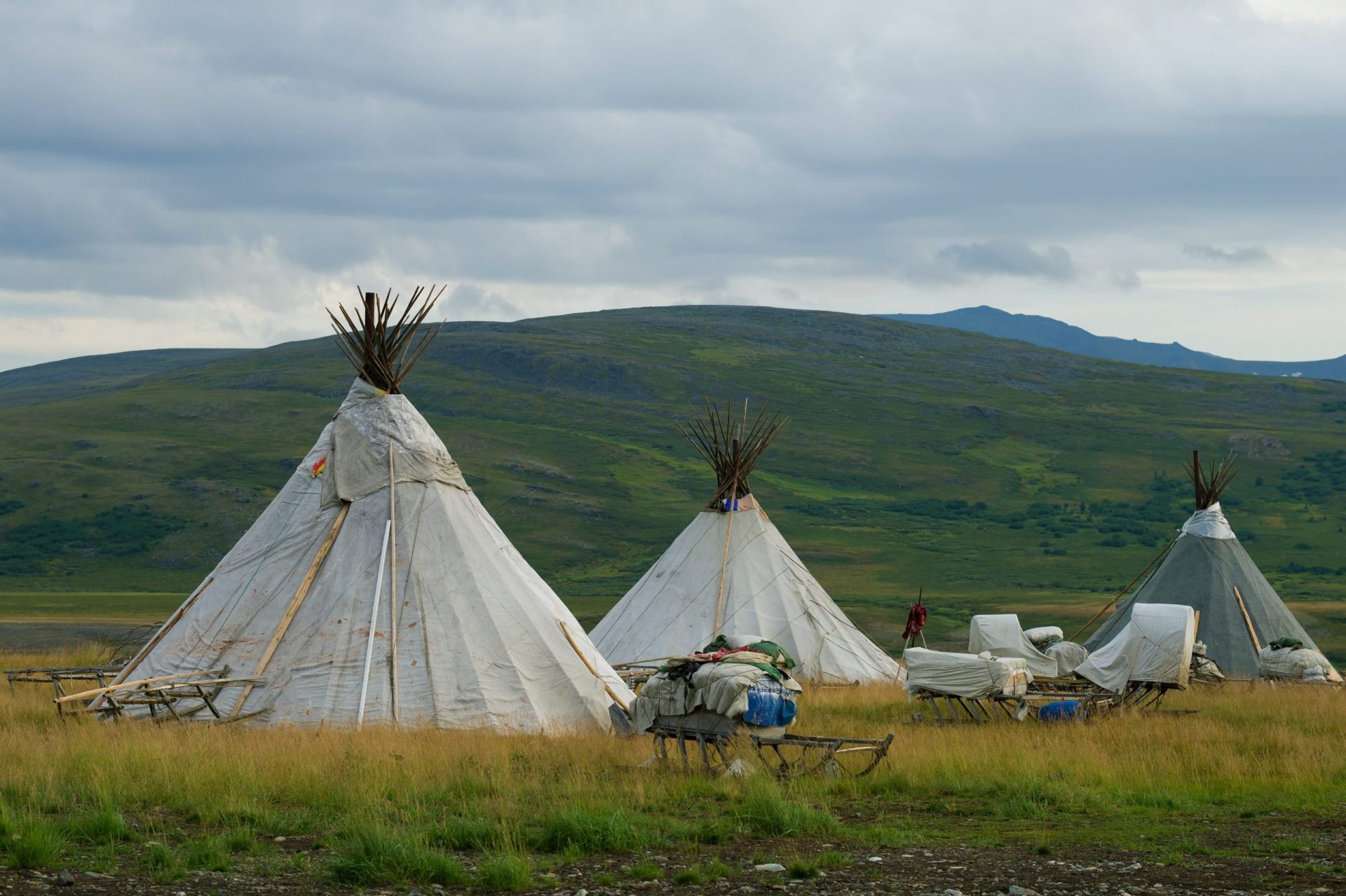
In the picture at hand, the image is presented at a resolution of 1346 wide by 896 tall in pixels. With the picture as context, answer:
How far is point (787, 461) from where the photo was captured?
98.6 m

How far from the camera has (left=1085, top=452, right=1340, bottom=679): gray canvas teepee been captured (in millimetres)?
26484

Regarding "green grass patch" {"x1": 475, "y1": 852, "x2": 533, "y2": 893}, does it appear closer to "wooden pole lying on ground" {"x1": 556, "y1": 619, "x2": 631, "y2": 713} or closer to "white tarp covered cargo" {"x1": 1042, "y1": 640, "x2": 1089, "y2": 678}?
"wooden pole lying on ground" {"x1": 556, "y1": 619, "x2": 631, "y2": 713}

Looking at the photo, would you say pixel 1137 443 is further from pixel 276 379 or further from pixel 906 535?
pixel 276 379

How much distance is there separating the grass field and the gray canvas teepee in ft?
38.2

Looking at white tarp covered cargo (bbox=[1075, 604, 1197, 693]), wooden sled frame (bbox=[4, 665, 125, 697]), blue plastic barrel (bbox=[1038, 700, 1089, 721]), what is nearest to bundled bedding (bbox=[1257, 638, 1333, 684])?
white tarp covered cargo (bbox=[1075, 604, 1197, 693])

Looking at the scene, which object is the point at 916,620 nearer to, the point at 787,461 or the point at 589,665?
the point at 589,665

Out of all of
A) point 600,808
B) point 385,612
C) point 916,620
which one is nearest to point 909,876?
point 600,808

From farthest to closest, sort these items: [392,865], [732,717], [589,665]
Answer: [589,665] → [732,717] → [392,865]

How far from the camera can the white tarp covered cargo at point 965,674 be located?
1695cm

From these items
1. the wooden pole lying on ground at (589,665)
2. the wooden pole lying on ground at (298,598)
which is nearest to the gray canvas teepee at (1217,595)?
the wooden pole lying on ground at (589,665)

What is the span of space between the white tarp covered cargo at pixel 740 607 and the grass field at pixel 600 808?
9081 mm

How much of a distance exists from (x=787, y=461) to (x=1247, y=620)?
72059 mm

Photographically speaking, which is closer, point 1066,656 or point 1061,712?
point 1061,712

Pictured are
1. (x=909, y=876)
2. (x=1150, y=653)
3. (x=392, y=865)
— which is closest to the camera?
(x=392, y=865)
